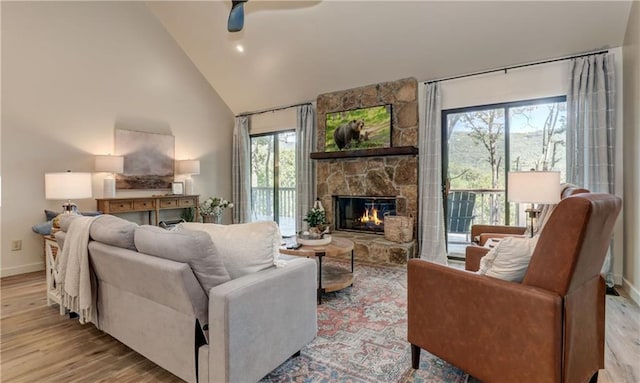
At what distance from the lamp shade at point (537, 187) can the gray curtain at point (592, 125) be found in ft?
5.53

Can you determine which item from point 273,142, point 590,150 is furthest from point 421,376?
point 273,142

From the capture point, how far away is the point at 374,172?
5.10 metres

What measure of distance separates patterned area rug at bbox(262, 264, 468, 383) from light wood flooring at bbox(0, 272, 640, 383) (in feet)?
2.61

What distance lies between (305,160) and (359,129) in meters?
1.21

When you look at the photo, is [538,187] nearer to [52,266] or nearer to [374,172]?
[374,172]

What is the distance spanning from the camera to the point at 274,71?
17.9ft

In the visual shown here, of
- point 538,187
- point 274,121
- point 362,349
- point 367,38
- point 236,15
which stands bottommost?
point 362,349

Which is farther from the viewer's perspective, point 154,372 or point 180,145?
point 180,145

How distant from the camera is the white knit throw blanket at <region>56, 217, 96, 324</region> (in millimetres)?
2186

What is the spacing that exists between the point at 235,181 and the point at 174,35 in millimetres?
2898

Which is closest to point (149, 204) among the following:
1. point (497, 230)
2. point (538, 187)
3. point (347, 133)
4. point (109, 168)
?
point (109, 168)

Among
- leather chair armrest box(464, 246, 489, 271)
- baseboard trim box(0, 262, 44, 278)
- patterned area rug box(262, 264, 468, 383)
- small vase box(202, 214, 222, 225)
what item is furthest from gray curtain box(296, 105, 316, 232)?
baseboard trim box(0, 262, 44, 278)

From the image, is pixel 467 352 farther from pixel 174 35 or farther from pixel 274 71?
pixel 174 35

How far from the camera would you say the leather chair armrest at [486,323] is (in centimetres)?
136
